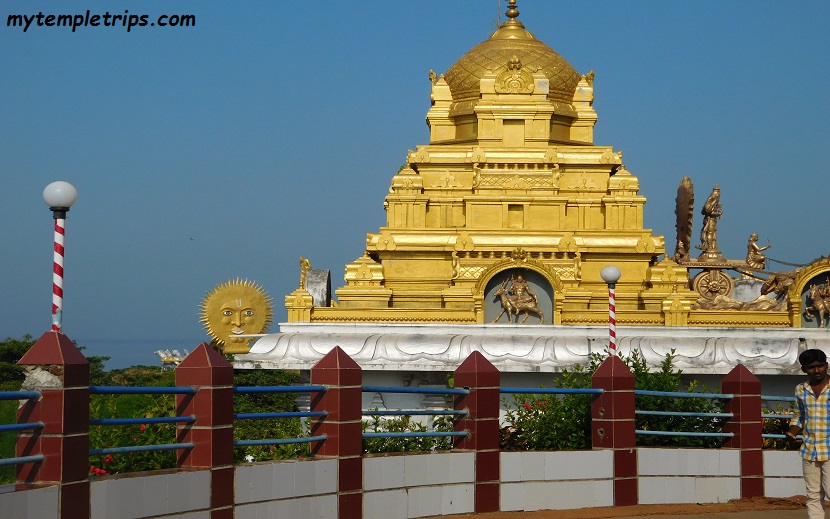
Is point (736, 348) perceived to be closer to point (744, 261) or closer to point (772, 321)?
point (772, 321)

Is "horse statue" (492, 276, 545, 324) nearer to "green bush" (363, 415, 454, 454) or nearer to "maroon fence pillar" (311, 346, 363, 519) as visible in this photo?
"green bush" (363, 415, 454, 454)

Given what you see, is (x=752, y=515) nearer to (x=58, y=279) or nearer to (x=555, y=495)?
(x=555, y=495)

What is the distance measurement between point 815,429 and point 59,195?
7267mm

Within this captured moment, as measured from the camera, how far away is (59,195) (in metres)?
13.0

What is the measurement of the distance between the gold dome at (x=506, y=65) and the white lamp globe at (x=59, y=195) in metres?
28.2

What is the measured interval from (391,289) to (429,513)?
64.8 feet

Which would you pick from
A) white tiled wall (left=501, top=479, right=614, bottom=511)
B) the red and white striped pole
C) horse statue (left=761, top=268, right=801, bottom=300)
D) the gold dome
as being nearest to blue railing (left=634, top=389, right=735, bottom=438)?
white tiled wall (left=501, top=479, right=614, bottom=511)

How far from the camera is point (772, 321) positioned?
102 feet

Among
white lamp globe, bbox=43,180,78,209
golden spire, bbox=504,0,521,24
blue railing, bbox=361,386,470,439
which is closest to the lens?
white lamp globe, bbox=43,180,78,209

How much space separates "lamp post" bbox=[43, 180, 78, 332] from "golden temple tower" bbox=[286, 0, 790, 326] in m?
19.1

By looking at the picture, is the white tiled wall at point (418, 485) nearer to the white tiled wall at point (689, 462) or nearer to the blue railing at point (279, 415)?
the blue railing at point (279, 415)

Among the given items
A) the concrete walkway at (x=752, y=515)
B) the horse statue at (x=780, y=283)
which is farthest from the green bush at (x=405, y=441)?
the horse statue at (x=780, y=283)

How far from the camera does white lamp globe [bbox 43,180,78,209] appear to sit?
1300cm

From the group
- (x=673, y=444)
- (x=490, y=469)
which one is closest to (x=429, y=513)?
(x=490, y=469)
